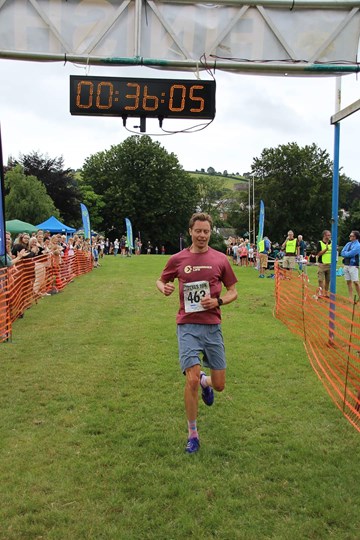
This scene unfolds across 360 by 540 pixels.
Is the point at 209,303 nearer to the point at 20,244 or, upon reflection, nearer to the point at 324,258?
the point at 324,258

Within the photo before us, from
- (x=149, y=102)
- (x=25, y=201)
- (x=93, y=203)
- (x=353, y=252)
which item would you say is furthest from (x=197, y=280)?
(x=93, y=203)

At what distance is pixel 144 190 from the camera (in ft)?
201

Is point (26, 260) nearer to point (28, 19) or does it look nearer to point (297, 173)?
point (28, 19)

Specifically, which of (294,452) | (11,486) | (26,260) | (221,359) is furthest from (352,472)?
(26,260)

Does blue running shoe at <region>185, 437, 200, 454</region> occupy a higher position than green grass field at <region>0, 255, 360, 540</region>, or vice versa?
blue running shoe at <region>185, 437, 200, 454</region>

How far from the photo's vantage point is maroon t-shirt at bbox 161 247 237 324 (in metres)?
4.28

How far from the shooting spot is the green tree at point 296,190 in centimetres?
5962

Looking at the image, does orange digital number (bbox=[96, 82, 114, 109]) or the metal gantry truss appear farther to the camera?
the metal gantry truss

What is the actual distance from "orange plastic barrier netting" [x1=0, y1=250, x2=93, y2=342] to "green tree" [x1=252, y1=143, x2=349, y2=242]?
4350 cm

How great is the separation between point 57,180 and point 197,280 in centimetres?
4962

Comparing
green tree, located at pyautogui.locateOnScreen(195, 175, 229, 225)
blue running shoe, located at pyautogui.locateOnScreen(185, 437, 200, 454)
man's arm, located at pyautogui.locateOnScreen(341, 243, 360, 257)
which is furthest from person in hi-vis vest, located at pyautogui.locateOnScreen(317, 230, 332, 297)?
green tree, located at pyautogui.locateOnScreen(195, 175, 229, 225)

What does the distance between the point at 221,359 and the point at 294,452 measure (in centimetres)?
96

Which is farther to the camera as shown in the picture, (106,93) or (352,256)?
(352,256)

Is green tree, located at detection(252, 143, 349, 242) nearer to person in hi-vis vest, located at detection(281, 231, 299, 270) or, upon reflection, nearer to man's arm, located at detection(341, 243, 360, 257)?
person in hi-vis vest, located at detection(281, 231, 299, 270)
